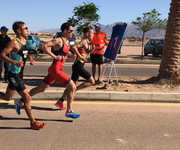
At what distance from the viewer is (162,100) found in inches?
263

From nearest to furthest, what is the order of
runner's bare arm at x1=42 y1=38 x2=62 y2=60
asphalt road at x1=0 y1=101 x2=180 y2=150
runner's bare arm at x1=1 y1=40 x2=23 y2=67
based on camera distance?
asphalt road at x1=0 y1=101 x2=180 y2=150, runner's bare arm at x1=1 y1=40 x2=23 y2=67, runner's bare arm at x1=42 y1=38 x2=62 y2=60

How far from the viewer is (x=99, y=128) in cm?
485

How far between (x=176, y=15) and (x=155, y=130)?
414 cm

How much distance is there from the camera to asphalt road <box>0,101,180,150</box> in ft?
13.6

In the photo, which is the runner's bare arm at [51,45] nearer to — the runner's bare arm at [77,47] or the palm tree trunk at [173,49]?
the runner's bare arm at [77,47]

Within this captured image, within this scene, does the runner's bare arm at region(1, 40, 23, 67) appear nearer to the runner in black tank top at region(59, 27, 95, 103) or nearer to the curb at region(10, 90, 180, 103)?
the runner in black tank top at region(59, 27, 95, 103)

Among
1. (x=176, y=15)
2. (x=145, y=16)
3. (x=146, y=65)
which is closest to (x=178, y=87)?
(x=176, y=15)

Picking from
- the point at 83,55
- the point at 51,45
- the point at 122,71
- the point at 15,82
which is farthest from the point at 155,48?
the point at 15,82

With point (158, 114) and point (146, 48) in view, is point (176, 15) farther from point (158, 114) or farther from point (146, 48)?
point (146, 48)

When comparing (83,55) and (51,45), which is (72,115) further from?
(83,55)

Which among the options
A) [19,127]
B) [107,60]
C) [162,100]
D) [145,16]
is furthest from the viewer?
[145,16]

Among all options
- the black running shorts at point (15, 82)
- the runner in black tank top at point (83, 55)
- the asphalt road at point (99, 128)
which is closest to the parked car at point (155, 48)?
the asphalt road at point (99, 128)

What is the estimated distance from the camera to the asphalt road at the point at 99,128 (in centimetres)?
414

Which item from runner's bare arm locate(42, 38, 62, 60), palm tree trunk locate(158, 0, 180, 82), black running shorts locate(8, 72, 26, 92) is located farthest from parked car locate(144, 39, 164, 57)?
black running shorts locate(8, 72, 26, 92)
